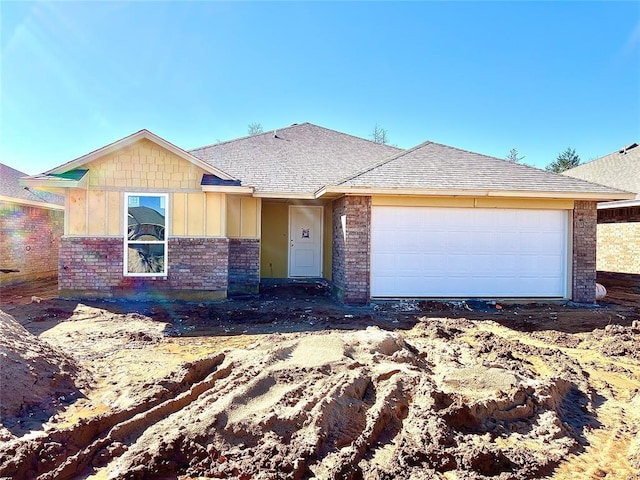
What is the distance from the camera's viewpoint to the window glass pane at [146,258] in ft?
31.6

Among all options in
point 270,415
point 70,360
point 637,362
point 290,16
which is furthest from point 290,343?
point 290,16

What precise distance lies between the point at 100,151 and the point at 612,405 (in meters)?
10.5

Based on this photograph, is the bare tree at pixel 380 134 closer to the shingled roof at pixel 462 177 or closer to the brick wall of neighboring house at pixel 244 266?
the shingled roof at pixel 462 177

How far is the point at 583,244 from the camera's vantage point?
9914 mm

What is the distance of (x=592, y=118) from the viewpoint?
872 inches

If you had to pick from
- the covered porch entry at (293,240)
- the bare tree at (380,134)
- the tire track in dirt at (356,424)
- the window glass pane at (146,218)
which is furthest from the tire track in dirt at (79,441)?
the bare tree at (380,134)

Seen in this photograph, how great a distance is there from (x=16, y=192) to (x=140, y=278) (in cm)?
637

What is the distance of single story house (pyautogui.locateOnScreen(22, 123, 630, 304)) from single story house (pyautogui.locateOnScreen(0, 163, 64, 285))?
4.28m

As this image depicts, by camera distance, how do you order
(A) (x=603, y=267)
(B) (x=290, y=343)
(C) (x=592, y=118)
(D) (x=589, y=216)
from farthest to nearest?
(C) (x=592, y=118)
(A) (x=603, y=267)
(D) (x=589, y=216)
(B) (x=290, y=343)

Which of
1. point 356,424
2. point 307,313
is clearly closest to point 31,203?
point 307,313

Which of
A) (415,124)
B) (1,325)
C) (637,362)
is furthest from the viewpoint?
(415,124)

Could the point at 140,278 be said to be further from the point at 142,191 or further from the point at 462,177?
the point at 462,177

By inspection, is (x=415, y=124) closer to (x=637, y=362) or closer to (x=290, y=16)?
(x=290, y=16)

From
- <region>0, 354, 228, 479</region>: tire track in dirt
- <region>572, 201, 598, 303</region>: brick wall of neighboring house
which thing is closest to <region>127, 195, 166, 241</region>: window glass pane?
<region>0, 354, 228, 479</region>: tire track in dirt
